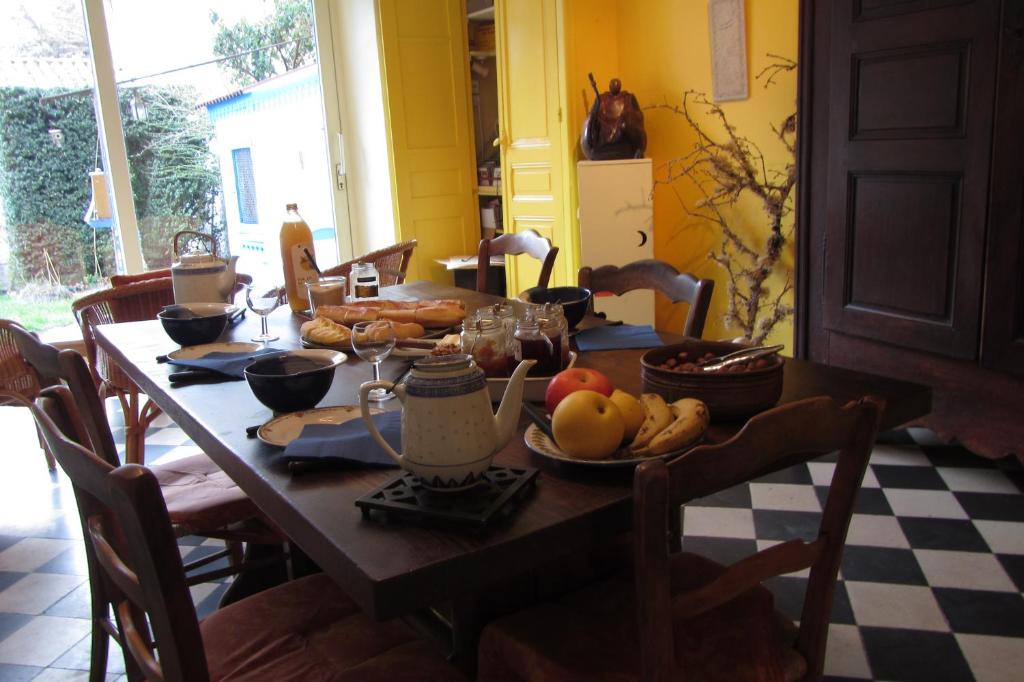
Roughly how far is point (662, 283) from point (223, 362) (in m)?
1.07

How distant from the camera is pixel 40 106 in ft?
14.7

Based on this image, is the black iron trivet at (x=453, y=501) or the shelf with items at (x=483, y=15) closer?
the black iron trivet at (x=453, y=501)

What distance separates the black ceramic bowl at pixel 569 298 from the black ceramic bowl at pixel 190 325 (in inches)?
29.2

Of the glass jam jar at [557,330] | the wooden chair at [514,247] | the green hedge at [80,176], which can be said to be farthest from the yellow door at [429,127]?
the glass jam jar at [557,330]

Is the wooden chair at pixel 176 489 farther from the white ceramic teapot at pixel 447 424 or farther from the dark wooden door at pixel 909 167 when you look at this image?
the dark wooden door at pixel 909 167

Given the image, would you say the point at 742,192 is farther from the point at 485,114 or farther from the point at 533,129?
the point at 485,114

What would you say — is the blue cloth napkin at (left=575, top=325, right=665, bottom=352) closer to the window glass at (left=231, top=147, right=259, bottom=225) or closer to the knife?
the knife

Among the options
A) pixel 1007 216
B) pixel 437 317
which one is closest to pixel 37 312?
pixel 437 317

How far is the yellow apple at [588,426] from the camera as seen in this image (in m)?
1.10

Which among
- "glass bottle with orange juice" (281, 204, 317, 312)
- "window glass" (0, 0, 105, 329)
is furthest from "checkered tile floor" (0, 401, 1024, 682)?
"window glass" (0, 0, 105, 329)

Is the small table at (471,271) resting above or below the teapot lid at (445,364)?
below

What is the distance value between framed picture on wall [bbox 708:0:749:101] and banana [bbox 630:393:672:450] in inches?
110

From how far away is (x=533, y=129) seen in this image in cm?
440

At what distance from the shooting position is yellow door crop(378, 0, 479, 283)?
4926 mm
